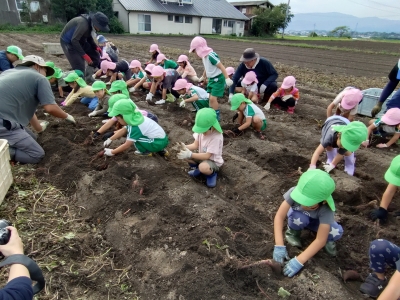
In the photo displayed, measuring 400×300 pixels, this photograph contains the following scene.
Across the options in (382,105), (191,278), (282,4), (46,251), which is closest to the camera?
(191,278)

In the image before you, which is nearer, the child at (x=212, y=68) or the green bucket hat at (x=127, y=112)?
the green bucket hat at (x=127, y=112)

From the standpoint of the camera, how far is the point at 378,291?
90.0 inches

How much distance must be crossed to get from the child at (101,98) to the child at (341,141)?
143 inches

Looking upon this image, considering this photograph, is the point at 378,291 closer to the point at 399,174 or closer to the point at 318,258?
the point at 318,258

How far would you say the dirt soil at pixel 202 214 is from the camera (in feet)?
7.57

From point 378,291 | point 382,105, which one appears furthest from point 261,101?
point 378,291

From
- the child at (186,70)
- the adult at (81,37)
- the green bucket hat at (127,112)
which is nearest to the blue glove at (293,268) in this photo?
the green bucket hat at (127,112)

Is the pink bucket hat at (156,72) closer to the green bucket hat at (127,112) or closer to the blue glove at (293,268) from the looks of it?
the green bucket hat at (127,112)

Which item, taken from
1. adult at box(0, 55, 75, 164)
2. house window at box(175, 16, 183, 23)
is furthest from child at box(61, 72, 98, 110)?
house window at box(175, 16, 183, 23)

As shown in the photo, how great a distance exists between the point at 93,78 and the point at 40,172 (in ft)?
15.2

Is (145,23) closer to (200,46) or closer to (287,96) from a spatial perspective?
(287,96)

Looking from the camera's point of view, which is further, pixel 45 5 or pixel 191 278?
pixel 45 5

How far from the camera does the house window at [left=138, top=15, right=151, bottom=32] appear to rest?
29547 mm

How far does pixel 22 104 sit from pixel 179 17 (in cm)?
3183
